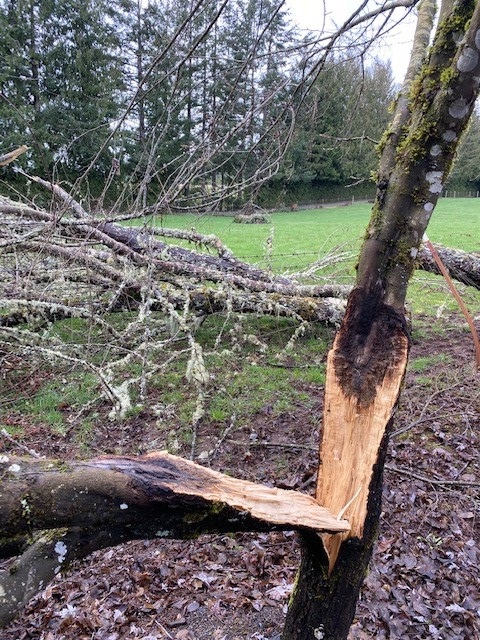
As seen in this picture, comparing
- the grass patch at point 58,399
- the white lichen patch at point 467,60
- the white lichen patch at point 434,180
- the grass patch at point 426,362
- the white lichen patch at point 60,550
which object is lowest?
the grass patch at point 58,399

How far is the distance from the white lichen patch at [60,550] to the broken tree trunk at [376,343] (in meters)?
0.87

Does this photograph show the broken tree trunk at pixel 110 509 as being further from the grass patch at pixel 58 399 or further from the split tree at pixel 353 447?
the grass patch at pixel 58 399

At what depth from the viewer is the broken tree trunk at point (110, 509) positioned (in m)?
1.00

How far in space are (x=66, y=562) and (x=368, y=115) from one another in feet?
13.1

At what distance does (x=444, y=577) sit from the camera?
2.45 meters

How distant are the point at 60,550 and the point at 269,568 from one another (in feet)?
6.08

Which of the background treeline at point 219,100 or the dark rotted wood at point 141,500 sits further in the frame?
the background treeline at point 219,100

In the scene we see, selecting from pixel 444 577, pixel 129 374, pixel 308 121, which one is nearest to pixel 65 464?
pixel 444 577

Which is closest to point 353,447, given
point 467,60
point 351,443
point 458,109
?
point 351,443

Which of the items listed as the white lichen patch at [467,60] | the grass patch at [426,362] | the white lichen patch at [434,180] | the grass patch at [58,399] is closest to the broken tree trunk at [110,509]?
the white lichen patch at [434,180]

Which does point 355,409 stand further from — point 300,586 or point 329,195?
point 329,195

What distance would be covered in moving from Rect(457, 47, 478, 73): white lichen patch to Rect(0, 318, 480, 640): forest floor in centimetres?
250

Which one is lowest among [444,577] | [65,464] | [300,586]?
[444,577]

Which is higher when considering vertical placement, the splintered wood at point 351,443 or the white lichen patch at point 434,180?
the white lichen patch at point 434,180
